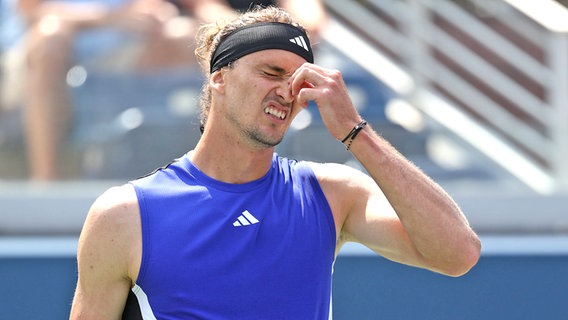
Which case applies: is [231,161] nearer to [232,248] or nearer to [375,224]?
[232,248]

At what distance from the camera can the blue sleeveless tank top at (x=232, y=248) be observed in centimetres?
262

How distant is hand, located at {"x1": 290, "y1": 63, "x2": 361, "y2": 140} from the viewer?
→ 2.59m

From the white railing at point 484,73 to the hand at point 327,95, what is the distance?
2.22 m

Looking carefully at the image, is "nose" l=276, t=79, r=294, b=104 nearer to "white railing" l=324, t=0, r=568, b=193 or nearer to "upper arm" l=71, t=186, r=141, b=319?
"upper arm" l=71, t=186, r=141, b=319

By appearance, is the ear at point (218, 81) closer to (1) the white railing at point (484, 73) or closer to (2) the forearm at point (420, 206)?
(2) the forearm at point (420, 206)

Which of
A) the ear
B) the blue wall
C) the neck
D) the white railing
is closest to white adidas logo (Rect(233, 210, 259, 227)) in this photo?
the neck

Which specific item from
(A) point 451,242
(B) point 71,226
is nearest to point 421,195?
(A) point 451,242

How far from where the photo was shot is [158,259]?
8.57 feet

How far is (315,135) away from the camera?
16.7 feet

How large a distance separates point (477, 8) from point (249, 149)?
4778mm

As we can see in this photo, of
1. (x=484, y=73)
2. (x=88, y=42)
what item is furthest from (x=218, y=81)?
(x=484, y=73)

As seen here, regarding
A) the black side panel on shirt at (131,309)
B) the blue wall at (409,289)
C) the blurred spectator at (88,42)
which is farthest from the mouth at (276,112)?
the blurred spectator at (88,42)

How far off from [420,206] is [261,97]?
0.51 metres

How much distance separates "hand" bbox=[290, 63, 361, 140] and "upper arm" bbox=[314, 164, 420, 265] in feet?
0.81
